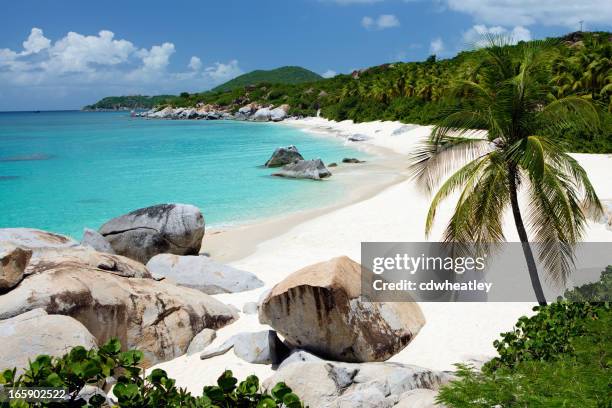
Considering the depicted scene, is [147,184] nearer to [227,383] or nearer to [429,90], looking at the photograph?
[227,383]

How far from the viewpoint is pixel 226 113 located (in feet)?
386

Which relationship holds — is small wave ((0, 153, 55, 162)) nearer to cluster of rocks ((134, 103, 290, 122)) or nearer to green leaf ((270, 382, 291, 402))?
green leaf ((270, 382, 291, 402))

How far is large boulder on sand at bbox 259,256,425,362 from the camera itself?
802cm

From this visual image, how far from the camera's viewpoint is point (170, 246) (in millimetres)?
14859

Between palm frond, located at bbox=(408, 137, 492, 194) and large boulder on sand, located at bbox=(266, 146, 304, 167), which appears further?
large boulder on sand, located at bbox=(266, 146, 304, 167)

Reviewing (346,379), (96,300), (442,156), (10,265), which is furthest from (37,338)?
(442,156)

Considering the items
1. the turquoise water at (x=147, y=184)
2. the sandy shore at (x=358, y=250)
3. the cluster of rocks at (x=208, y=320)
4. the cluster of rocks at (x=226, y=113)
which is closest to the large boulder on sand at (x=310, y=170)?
the turquoise water at (x=147, y=184)

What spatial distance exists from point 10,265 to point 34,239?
2729 mm

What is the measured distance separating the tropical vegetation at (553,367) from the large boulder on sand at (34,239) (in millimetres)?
8746

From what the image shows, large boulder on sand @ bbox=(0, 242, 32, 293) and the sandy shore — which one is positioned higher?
large boulder on sand @ bbox=(0, 242, 32, 293)

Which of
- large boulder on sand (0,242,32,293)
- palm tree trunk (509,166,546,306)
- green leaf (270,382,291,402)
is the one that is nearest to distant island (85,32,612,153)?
palm tree trunk (509,166,546,306)

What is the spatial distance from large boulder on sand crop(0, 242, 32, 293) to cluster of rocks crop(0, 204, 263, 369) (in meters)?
0.01

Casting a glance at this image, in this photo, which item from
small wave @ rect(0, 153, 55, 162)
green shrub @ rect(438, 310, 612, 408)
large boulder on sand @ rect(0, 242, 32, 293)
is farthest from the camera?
small wave @ rect(0, 153, 55, 162)

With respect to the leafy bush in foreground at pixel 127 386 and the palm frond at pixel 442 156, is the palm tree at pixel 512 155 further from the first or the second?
the leafy bush in foreground at pixel 127 386
